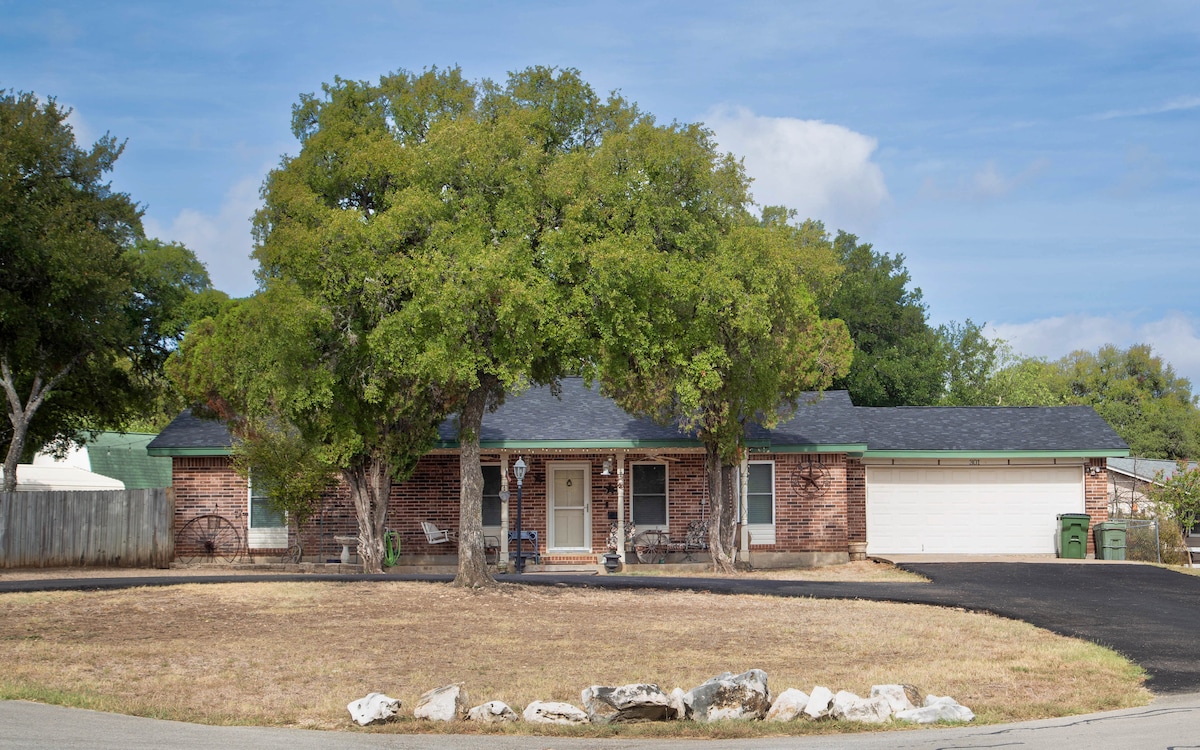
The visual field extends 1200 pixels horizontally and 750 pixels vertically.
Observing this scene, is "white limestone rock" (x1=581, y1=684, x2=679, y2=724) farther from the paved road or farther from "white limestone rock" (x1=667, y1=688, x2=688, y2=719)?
the paved road

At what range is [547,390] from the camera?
28922mm

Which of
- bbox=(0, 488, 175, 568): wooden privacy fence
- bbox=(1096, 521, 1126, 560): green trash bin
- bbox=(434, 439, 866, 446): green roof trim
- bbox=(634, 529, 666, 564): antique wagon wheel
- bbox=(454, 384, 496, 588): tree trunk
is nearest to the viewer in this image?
bbox=(454, 384, 496, 588): tree trunk

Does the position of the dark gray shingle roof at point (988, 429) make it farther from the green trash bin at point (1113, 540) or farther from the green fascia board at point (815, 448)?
the green trash bin at point (1113, 540)

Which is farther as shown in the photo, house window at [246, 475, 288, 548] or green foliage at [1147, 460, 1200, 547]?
house window at [246, 475, 288, 548]

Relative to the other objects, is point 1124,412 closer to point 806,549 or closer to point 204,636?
point 806,549

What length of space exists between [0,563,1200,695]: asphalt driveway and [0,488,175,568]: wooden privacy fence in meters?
4.21

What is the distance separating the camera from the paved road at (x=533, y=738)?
27.1 feet

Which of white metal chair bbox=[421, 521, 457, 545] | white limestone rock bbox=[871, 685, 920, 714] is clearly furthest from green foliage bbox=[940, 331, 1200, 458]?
white limestone rock bbox=[871, 685, 920, 714]

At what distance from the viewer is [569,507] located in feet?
86.9

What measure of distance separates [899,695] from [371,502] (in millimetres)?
16171

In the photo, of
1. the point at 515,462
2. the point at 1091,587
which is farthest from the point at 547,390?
the point at 1091,587

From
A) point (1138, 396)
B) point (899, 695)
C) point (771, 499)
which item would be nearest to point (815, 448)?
point (771, 499)

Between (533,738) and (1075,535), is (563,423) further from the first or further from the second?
(533,738)

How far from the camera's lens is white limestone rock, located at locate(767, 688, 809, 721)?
9469mm
